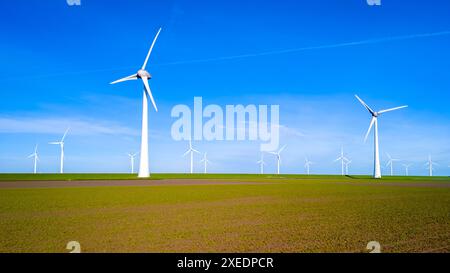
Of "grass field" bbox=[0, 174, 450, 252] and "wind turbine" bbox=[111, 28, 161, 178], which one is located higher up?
"wind turbine" bbox=[111, 28, 161, 178]

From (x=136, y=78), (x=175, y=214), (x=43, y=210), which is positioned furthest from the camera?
(x=136, y=78)

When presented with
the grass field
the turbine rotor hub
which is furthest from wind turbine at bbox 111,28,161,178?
the grass field

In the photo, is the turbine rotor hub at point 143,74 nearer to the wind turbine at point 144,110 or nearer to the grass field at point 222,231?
the wind turbine at point 144,110

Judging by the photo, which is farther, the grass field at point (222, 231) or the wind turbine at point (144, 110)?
the wind turbine at point (144, 110)

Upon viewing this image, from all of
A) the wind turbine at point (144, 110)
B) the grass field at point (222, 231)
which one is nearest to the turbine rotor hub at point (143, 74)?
the wind turbine at point (144, 110)

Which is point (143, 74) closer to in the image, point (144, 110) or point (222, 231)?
point (144, 110)

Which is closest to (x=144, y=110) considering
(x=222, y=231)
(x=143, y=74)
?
(x=143, y=74)

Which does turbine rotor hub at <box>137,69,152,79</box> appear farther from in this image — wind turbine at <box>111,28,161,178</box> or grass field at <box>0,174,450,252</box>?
grass field at <box>0,174,450,252</box>

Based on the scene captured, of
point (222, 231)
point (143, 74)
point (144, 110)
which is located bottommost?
point (222, 231)

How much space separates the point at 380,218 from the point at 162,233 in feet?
36.3
